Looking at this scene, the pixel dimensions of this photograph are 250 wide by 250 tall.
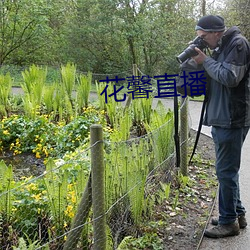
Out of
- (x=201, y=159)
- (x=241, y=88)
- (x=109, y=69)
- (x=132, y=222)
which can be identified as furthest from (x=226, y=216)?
(x=109, y=69)

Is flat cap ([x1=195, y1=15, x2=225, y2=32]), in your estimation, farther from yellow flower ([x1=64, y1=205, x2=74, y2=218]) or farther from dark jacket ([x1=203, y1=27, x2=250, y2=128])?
yellow flower ([x1=64, y1=205, x2=74, y2=218])

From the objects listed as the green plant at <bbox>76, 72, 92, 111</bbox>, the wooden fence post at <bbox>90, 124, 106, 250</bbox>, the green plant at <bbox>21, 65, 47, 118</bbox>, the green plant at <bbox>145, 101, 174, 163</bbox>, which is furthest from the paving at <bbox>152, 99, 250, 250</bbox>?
the green plant at <bbox>21, 65, 47, 118</bbox>

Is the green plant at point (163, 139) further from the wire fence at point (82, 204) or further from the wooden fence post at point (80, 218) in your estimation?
the wooden fence post at point (80, 218)

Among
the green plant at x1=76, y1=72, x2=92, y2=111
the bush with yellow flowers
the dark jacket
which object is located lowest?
the bush with yellow flowers

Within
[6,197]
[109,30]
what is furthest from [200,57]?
[109,30]

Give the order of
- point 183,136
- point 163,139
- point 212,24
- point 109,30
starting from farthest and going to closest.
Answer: point 109,30, point 183,136, point 163,139, point 212,24

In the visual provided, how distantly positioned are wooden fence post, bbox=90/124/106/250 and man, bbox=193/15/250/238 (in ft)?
3.51

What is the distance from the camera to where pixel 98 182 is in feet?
7.79

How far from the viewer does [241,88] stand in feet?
9.51

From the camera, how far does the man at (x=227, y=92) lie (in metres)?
2.79

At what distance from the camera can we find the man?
9.16 ft

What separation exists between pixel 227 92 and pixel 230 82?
16 centimetres

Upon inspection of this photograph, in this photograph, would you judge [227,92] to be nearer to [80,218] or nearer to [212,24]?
[212,24]

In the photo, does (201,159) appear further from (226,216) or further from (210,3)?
(210,3)
